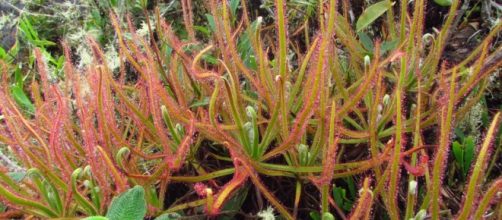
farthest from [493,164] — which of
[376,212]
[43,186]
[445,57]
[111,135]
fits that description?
[43,186]

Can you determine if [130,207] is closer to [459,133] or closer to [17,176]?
[17,176]

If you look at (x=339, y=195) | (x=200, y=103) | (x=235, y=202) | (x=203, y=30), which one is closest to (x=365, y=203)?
(x=339, y=195)

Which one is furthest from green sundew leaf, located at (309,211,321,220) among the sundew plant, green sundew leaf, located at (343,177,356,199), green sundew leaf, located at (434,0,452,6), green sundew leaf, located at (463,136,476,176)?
green sundew leaf, located at (434,0,452,6)

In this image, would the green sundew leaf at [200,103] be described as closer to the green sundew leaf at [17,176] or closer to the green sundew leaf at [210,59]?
the green sundew leaf at [210,59]

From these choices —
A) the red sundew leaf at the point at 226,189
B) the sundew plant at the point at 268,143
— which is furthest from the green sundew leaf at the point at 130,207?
the red sundew leaf at the point at 226,189

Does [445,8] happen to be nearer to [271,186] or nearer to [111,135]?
[271,186]

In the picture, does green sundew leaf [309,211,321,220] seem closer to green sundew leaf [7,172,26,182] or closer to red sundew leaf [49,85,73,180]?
red sundew leaf [49,85,73,180]
